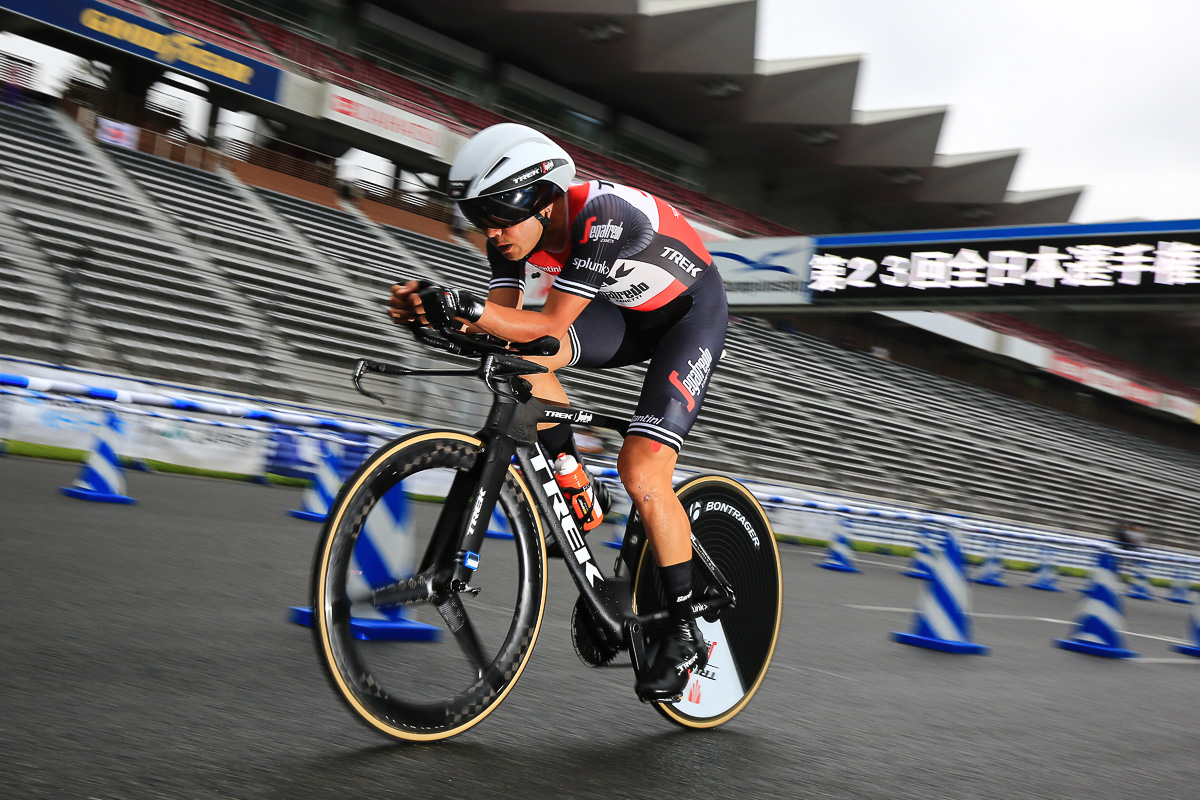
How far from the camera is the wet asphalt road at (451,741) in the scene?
7.29 ft

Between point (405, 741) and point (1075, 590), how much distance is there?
14755mm

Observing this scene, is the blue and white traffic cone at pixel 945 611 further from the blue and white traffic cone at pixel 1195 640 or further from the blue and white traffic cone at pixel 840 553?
the blue and white traffic cone at pixel 840 553

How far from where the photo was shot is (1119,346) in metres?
48.7

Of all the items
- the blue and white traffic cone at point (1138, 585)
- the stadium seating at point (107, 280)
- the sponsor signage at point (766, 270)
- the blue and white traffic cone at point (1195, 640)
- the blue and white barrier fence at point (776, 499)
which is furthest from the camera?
the sponsor signage at point (766, 270)

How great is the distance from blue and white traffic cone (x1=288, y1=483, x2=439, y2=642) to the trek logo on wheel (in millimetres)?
392

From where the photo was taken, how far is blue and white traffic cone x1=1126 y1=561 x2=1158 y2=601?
52.3ft

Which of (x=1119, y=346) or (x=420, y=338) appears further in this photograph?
(x=1119, y=346)

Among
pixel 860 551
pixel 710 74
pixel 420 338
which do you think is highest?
pixel 710 74

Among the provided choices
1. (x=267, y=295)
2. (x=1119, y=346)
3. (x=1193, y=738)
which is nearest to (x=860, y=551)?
(x=267, y=295)

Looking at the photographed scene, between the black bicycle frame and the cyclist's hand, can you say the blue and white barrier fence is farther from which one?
the cyclist's hand

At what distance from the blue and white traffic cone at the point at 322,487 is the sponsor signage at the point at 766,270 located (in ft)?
45.6

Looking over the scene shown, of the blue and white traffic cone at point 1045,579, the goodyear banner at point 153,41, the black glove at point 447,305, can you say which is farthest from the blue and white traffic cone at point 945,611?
the goodyear banner at point 153,41

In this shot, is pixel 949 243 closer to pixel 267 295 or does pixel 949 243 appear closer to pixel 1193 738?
pixel 267 295

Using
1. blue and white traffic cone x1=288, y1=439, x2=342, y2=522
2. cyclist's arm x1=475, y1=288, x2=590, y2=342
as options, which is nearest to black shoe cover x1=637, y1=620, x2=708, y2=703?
cyclist's arm x1=475, y1=288, x2=590, y2=342
